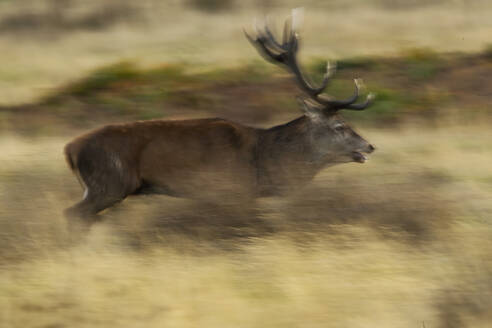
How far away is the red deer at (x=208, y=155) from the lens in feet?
25.1

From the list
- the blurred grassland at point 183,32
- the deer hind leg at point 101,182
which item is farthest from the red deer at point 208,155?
the blurred grassland at point 183,32

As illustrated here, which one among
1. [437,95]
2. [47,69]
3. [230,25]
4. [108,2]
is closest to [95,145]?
[437,95]

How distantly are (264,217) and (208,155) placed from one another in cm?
A: 93

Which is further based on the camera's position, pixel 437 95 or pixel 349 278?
pixel 437 95

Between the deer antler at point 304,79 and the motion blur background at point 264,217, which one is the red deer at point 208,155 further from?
the motion blur background at point 264,217

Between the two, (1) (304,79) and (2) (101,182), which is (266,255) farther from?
(1) (304,79)

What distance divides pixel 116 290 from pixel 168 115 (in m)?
8.66

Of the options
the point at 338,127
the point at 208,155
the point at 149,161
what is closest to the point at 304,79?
the point at 338,127

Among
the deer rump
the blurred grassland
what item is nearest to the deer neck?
the deer rump

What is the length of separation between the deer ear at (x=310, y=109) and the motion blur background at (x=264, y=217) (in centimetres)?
92

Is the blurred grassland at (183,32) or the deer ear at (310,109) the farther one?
the blurred grassland at (183,32)

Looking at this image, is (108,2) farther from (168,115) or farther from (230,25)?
(168,115)

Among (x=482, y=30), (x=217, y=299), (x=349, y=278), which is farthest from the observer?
(x=482, y=30)

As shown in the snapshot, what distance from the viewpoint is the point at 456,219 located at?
27.2 feet
